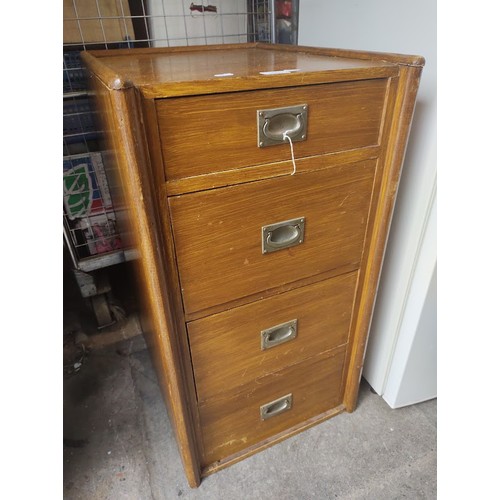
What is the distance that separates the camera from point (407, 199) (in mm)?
875

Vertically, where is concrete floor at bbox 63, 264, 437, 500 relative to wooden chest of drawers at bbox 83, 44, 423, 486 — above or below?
below

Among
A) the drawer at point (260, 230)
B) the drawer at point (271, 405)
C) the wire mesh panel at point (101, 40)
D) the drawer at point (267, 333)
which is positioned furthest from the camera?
the wire mesh panel at point (101, 40)

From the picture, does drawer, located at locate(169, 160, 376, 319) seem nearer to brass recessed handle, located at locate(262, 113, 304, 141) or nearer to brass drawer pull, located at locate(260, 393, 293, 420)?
brass recessed handle, located at locate(262, 113, 304, 141)

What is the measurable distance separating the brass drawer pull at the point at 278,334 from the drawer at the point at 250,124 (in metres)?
0.38

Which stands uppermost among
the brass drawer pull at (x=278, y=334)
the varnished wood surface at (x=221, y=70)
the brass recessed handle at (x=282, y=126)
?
the varnished wood surface at (x=221, y=70)

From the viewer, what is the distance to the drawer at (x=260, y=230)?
0.63m

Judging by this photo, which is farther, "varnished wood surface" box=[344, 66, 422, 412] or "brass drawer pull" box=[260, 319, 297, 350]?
"brass drawer pull" box=[260, 319, 297, 350]

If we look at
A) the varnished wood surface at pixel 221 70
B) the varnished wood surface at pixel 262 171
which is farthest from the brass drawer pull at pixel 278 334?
the varnished wood surface at pixel 221 70

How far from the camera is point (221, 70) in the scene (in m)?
0.64

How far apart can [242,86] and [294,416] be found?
2.85ft

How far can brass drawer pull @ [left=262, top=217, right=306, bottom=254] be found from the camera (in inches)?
27.6

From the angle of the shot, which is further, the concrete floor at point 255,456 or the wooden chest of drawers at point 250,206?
the concrete floor at point 255,456

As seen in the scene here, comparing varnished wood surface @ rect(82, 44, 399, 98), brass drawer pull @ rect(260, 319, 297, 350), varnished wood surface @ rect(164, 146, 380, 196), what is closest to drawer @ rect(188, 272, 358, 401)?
brass drawer pull @ rect(260, 319, 297, 350)

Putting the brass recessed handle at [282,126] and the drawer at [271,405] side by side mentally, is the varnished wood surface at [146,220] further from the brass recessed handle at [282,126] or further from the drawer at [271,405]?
the brass recessed handle at [282,126]
